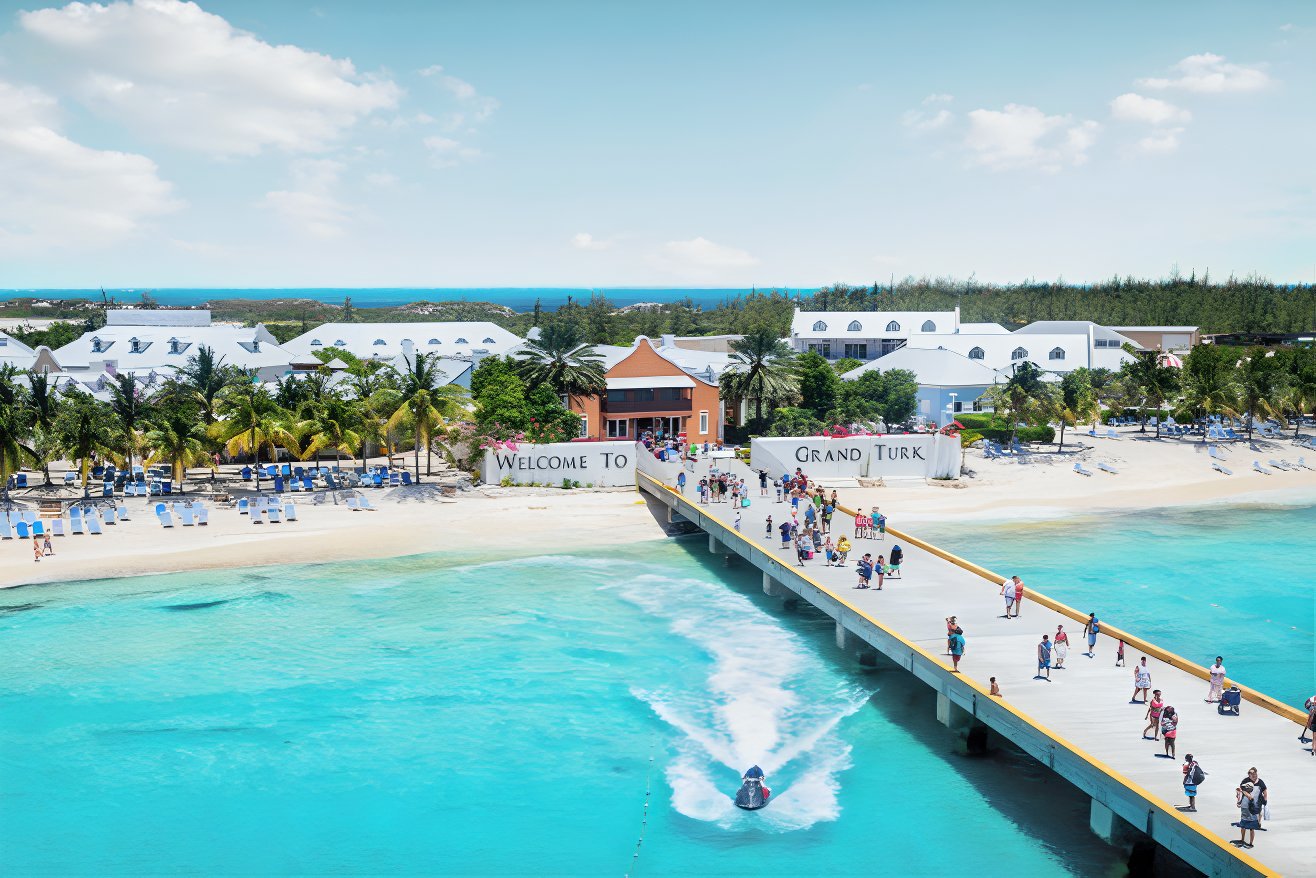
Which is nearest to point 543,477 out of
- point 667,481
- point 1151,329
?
point 667,481

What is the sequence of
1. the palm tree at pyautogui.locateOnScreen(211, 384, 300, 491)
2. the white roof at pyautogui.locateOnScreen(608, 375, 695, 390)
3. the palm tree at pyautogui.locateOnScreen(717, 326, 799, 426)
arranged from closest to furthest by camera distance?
→ the palm tree at pyautogui.locateOnScreen(211, 384, 300, 491) → the white roof at pyautogui.locateOnScreen(608, 375, 695, 390) → the palm tree at pyautogui.locateOnScreen(717, 326, 799, 426)

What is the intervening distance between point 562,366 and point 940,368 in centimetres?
2984

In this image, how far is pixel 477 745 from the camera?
26.9m

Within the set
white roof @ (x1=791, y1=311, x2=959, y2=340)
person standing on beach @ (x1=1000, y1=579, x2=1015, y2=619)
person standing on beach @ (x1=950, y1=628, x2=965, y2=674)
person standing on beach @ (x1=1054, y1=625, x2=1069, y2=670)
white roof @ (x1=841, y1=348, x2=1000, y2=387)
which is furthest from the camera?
white roof @ (x1=791, y1=311, x2=959, y2=340)

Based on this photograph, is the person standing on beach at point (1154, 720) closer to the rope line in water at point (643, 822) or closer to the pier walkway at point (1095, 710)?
the pier walkway at point (1095, 710)

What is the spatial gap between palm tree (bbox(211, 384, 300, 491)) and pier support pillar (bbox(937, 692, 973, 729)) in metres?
37.5

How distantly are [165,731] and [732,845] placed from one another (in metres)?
15.6

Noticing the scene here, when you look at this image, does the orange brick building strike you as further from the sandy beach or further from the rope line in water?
the rope line in water

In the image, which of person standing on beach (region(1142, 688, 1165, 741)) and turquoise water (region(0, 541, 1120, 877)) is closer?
person standing on beach (region(1142, 688, 1165, 741))

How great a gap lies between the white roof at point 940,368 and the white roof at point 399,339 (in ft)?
114

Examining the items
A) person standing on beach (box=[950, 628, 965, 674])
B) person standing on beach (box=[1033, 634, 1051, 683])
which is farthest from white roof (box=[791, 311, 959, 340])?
person standing on beach (box=[1033, 634, 1051, 683])

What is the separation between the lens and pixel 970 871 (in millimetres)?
20719

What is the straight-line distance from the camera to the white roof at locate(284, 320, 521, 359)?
93.7 m

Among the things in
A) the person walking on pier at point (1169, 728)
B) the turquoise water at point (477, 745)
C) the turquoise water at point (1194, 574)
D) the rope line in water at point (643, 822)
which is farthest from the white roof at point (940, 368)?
the person walking on pier at point (1169, 728)
